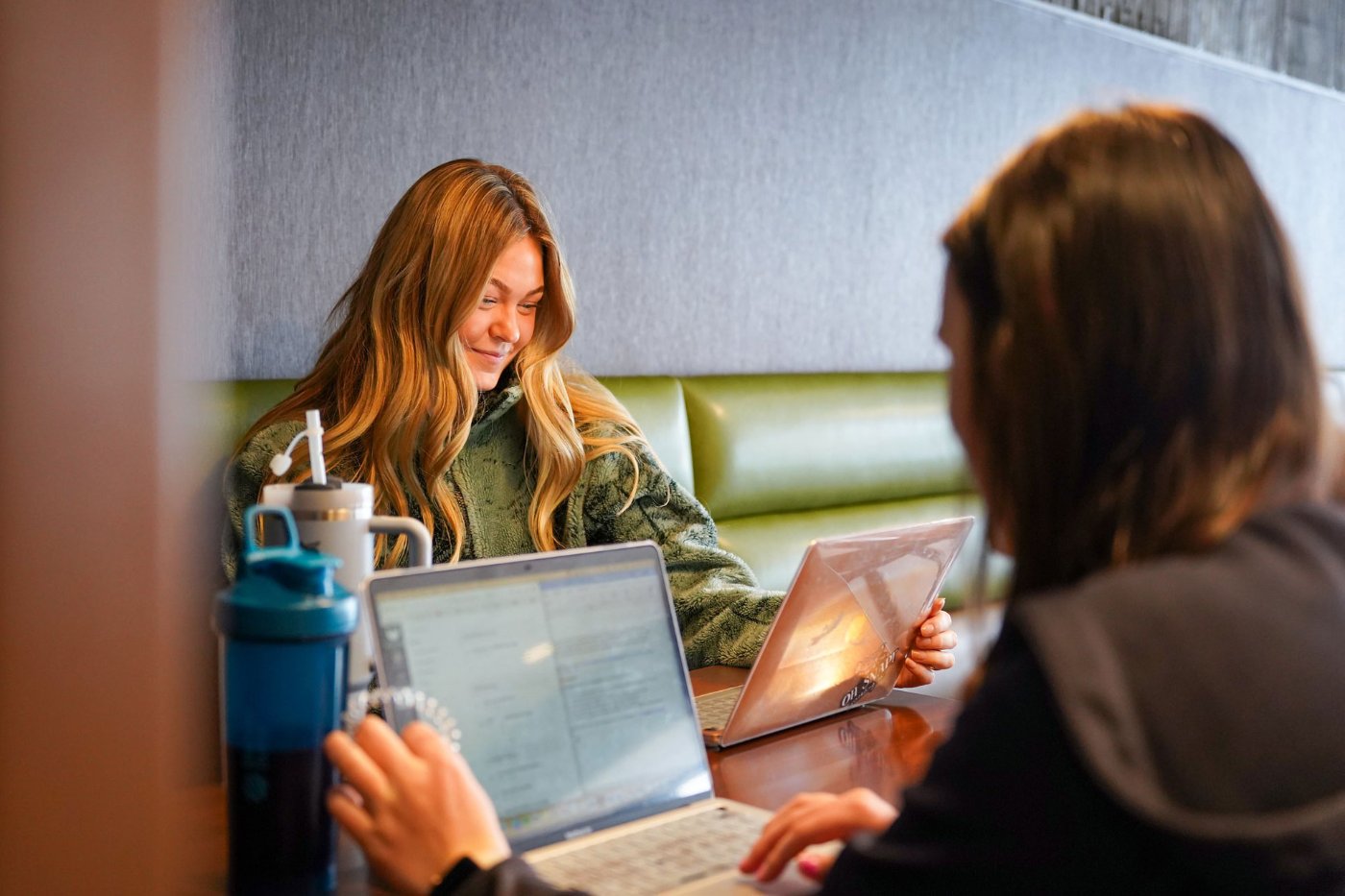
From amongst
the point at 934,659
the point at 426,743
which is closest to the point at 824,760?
the point at 934,659

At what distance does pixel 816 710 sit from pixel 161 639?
96cm

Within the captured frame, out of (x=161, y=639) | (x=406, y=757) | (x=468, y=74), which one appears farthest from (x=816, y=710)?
(x=468, y=74)

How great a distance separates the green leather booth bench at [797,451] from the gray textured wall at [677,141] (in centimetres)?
14

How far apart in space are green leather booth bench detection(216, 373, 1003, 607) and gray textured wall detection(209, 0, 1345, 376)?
14 centimetres

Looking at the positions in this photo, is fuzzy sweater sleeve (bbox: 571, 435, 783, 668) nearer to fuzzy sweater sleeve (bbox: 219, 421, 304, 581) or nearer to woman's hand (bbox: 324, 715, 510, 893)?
fuzzy sweater sleeve (bbox: 219, 421, 304, 581)

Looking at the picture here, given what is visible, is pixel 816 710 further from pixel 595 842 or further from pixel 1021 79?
pixel 1021 79

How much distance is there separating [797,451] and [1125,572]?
1874 mm

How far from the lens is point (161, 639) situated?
0.93 ft

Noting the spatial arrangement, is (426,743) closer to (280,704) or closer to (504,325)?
(280,704)

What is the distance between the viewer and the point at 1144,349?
61cm

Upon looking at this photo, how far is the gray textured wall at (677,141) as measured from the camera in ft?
6.18

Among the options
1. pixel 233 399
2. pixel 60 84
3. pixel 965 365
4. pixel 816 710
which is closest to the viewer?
pixel 60 84

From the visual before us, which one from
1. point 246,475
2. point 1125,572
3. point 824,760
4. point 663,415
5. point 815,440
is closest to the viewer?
point 1125,572

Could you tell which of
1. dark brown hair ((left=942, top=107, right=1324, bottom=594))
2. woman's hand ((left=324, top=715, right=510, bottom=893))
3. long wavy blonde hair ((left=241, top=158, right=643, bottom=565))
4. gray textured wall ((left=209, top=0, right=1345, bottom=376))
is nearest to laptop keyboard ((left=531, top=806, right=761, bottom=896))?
woman's hand ((left=324, top=715, right=510, bottom=893))
